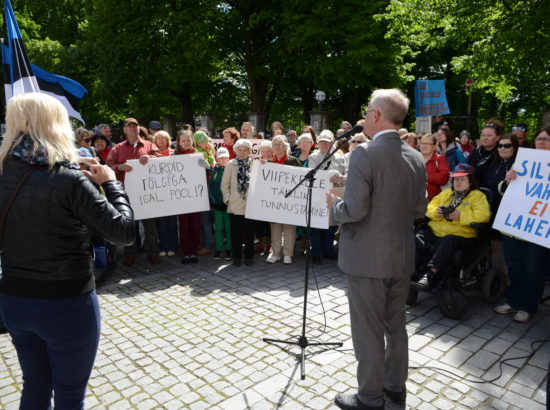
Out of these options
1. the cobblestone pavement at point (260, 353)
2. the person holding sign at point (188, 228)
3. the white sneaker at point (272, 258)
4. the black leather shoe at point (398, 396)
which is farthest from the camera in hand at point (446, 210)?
the person holding sign at point (188, 228)

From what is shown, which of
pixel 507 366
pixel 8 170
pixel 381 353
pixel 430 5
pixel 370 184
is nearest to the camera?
pixel 8 170

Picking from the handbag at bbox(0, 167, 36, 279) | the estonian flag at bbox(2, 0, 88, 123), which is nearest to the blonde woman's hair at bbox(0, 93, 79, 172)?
the handbag at bbox(0, 167, 36, 279)

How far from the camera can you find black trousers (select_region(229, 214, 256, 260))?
676 cm

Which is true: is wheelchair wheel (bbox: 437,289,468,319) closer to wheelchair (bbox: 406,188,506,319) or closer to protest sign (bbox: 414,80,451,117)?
wheelchair (bbox: 406,188,506,319)

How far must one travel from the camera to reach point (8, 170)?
81.0 inches

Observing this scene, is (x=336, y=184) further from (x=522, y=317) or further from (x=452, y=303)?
(x=522, y=317)

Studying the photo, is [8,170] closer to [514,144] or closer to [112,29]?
[514,144]

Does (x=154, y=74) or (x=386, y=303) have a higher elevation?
(x=154, y=74)

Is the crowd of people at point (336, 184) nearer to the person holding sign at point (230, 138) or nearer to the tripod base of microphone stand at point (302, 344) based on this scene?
the person holding sign at point (230, 138)

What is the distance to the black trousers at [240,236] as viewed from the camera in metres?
6.76

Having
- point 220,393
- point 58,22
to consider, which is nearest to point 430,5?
point 220,393

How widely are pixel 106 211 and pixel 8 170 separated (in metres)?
0.49

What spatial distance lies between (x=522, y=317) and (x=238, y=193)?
410cm

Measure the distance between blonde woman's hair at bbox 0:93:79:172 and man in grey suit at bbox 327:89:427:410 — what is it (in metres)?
1.72
